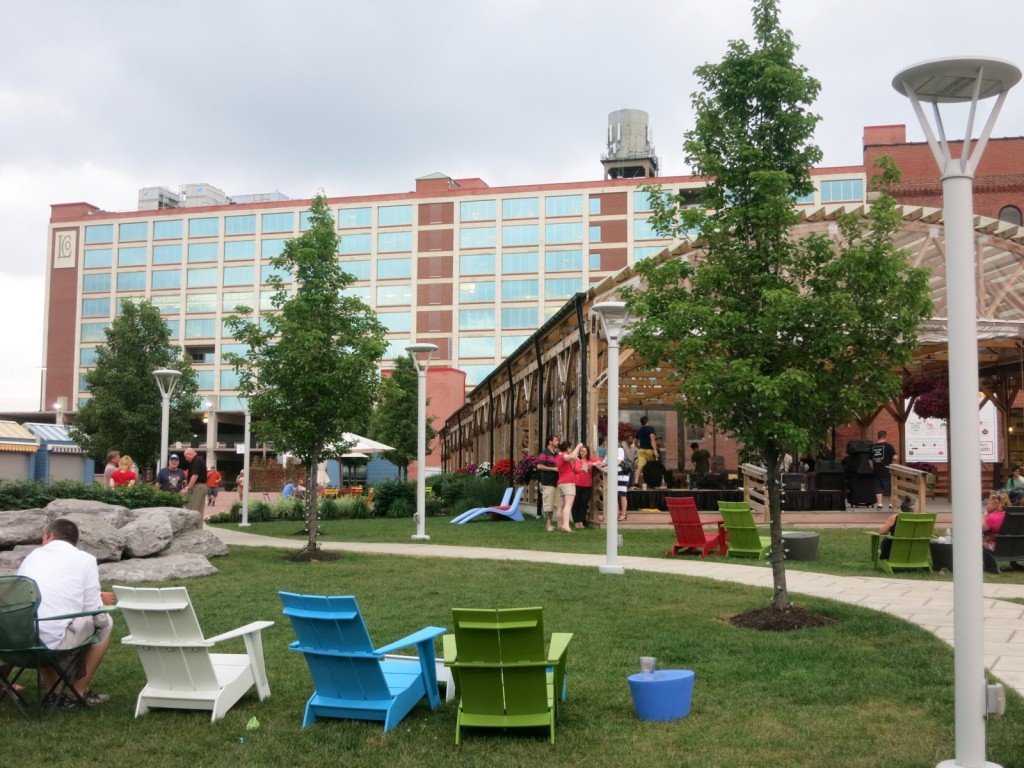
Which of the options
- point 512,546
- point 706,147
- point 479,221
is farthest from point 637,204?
point 706,147

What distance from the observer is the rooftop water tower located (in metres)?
80.5

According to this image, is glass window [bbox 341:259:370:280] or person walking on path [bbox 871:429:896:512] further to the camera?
glass window [bbox 341:259:370:280]

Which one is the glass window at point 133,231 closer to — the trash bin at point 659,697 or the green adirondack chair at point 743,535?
the green adirondack chair at point 743,535

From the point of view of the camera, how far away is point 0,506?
15.6 metres

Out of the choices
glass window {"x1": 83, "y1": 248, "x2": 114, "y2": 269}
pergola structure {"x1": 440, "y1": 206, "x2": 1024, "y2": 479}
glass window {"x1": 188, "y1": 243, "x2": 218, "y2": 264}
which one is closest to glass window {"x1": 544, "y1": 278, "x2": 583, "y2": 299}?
glass window {"x1": 188, "y1": 243, "x2": 218, "y2": 264}

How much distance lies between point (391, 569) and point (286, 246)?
5678 millimetres

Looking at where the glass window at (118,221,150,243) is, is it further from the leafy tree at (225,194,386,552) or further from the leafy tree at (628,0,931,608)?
the leafy tree at (628,0,931,608)

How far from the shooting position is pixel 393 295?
79.2 m

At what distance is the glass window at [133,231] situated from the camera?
83594 millimetres

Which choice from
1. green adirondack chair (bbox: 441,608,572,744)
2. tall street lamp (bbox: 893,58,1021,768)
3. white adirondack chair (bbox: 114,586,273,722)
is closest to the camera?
tall street lamp (bbox: 893,58,1021,768)

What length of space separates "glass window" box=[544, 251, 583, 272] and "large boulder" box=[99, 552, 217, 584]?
206 feet

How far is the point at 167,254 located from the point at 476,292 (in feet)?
86.1

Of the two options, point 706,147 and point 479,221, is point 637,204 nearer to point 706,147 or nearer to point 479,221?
point 479,221

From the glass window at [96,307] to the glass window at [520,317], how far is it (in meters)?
33.0
